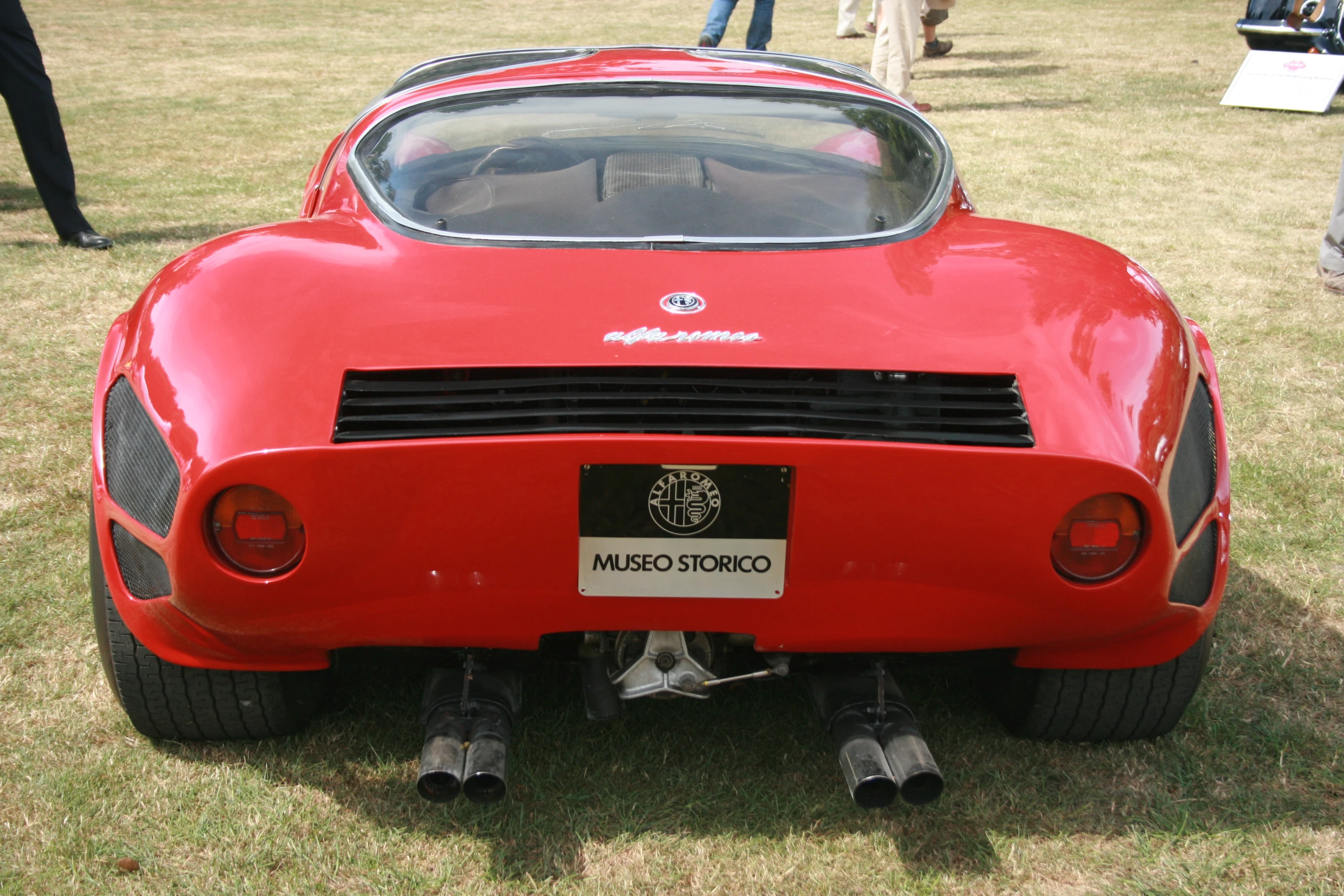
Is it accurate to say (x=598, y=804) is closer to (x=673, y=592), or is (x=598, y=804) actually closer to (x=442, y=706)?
(x=442, y=706)

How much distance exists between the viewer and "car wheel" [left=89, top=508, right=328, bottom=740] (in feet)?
7.16

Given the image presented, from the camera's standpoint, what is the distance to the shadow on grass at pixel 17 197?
7133mm

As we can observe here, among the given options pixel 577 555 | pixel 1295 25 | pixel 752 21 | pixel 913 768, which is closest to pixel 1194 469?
pixel 913 768

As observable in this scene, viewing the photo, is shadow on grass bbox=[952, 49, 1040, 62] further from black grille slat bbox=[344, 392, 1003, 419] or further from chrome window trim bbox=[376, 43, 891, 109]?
A: black grille slat bbox=[344, 392, 1003, 419]

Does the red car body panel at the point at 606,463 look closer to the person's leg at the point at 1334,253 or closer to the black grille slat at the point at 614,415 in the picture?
the black grille slat at the point at 614,415

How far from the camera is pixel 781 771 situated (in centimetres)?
231

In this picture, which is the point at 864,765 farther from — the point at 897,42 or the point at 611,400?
the point at 897,42

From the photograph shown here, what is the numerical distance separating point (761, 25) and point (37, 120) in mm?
7350

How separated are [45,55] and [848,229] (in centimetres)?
1501

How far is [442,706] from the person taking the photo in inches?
82.0

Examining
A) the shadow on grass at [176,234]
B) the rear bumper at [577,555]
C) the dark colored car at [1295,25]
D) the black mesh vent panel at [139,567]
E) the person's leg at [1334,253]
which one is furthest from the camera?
the dark colored car at [1295,25]

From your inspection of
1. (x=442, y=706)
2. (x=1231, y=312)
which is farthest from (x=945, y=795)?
(x=1231, y=312)

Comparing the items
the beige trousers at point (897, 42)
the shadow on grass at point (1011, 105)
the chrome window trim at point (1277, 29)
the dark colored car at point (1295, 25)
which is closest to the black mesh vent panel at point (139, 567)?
the beige trousers at point (897, 42)

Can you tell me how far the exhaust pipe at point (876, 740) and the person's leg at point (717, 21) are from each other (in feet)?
32.0
